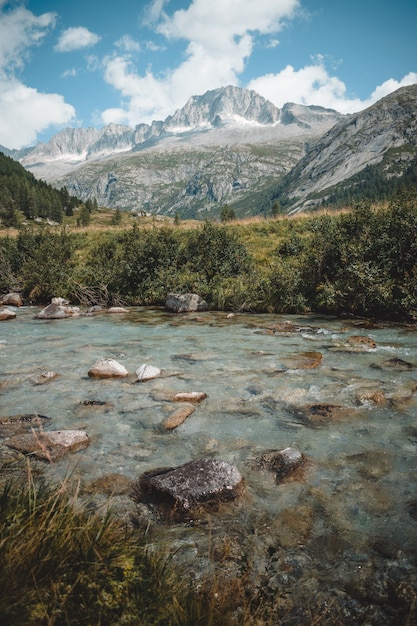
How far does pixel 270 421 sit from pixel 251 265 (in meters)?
16.3

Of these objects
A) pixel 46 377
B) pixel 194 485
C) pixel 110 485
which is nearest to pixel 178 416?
pixel 110 485

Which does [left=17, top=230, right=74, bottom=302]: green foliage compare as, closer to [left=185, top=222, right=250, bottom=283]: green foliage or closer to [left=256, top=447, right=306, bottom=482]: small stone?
[left=185, top=222, right=250, bottom=283]: green foliage

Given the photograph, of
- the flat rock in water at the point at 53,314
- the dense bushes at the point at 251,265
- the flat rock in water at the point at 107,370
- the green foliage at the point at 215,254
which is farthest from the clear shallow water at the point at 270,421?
the green foliage at the point at 215,254

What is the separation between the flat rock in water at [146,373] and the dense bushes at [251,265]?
10439 millimetres

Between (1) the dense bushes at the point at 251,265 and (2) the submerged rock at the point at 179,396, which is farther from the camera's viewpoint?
(1) the dense bushes at the point at 251,265

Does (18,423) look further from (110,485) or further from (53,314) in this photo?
(53,314)

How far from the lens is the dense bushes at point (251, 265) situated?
16500mm

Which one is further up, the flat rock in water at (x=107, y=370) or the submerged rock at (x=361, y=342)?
the flat rock in water at (x=107, y=370)

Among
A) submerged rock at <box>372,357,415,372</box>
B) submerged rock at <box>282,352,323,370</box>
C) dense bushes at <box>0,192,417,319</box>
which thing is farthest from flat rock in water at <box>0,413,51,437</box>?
dense bushes at <box>0,192,417,319</box>

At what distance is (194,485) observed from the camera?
4.61m

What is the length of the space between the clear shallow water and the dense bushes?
3.49 meters

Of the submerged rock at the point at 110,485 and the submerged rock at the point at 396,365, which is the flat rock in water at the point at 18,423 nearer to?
the submerged rock at the point at 110,485

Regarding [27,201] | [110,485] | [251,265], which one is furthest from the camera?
[27,201]

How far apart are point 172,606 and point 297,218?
27822 millimetres
